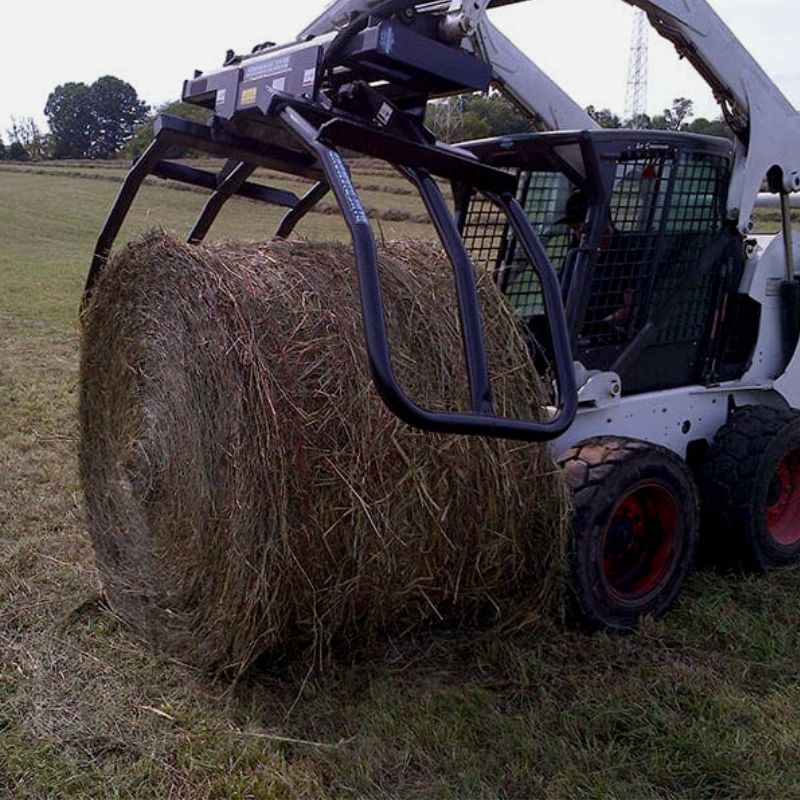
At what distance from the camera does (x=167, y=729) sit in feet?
9.82

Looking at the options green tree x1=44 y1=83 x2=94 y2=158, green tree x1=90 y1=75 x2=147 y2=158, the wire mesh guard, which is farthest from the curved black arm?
green tree x1=44 y1=83 x2=94 y2=158

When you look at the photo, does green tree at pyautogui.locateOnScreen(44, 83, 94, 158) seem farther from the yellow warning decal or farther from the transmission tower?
the yellow warning decal

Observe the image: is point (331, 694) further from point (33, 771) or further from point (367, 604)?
point (33, 771)

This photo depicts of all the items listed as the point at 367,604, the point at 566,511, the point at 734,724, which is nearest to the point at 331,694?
the point at 367,604

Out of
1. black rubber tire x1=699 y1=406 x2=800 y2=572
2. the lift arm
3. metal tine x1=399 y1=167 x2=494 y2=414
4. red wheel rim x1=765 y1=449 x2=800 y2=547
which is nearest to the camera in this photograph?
metal tine x1=399 y1=167 x2=494 y2=414

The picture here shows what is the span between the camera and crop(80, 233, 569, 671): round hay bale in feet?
9.79

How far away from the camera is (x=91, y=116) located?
6812cm

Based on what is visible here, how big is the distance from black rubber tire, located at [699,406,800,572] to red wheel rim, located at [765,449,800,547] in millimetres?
181

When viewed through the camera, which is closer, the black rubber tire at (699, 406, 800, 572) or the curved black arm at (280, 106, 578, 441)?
the curved black arm at (280, 106, 578, 441)

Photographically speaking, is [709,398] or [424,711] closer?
[424,711]

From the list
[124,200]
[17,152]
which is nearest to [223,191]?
[124,200]

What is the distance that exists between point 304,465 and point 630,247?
174cm

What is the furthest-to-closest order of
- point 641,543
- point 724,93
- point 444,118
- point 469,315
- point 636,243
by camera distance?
point 444,118, point 724,93, point 636,243, point 641,543, point 469,315

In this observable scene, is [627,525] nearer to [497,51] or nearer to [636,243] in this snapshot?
[636,243]
